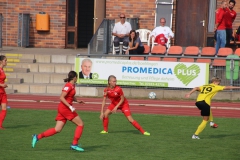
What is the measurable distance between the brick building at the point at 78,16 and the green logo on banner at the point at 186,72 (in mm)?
5658

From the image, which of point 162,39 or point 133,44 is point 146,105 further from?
point 162,39

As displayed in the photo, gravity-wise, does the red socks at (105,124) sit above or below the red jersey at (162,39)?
below

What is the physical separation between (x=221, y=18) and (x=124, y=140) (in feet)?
35.4

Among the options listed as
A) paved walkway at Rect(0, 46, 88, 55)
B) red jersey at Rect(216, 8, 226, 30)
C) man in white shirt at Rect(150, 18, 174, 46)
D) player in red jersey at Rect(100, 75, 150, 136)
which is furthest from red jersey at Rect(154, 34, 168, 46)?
player in red jersey at Rect(100, 75, 150, 136)

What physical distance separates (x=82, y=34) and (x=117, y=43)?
6.69 m

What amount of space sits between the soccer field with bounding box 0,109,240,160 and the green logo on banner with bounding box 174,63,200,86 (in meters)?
3.83

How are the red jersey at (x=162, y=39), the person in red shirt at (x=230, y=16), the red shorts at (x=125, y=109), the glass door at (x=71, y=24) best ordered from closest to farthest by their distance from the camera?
the red shorts at (x=125, y=109) → the person in red shirt at (x=230, y=16) → the red jersey at (x=162, y=39) → the glass door at (x=71, y=24)

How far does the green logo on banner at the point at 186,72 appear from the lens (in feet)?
76.8

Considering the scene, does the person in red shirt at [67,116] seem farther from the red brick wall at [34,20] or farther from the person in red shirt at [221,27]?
the red brick wall at [34,20]

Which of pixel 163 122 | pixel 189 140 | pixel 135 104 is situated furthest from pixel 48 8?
pixel 189 140

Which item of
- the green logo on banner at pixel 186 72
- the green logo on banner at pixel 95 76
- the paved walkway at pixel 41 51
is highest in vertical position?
the paved walkway at pixel 41 51

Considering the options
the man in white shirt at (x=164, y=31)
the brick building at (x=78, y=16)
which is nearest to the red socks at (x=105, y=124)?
the man in white shirt at (x=164, y=31)

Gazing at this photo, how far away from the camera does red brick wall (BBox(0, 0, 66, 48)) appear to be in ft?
99.7

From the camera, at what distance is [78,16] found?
31.7 metres
